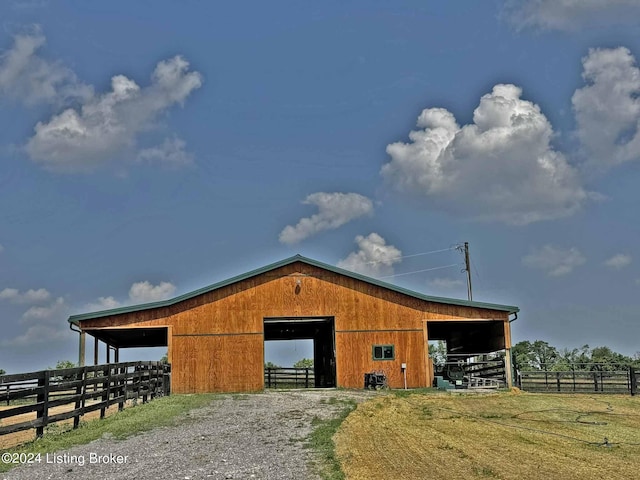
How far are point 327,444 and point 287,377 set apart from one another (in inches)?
1058

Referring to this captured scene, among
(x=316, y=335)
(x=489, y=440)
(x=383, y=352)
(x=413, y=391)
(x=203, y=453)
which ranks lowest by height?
(x=489, y=440)

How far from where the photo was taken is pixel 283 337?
129 ft

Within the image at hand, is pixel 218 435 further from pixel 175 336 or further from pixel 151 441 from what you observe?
pixel 175 336

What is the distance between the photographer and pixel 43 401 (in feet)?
45.1

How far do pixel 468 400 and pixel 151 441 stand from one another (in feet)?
42.5

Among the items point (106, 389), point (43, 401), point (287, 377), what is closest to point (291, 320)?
point (287, 377)

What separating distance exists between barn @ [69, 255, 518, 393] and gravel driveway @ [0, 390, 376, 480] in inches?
373

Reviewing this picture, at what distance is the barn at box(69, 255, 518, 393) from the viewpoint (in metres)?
27.3

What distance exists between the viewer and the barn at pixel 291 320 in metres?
27.3

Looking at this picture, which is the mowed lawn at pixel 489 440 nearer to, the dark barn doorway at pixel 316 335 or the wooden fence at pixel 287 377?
the dark barn doorway at pixel 316 335

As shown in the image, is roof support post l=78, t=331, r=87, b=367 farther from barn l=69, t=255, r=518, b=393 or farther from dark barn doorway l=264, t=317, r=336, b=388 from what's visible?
dark barn doorway l=264, t=317, r=336, b=388

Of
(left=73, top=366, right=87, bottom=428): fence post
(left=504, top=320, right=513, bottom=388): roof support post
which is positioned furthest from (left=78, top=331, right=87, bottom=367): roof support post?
(left=504, top=320, right=513, bottom=388): roof support post

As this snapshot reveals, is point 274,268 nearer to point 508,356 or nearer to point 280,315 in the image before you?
point 280,315

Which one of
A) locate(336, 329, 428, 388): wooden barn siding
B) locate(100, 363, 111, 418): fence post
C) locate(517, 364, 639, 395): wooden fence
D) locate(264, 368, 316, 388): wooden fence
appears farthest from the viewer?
locate(264, 368, 316, 388): wooden fence
